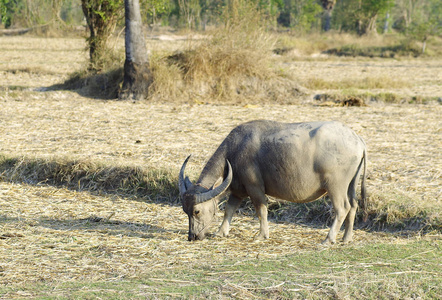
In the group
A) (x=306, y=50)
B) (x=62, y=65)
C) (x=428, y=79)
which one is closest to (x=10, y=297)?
(x=428, y=79)

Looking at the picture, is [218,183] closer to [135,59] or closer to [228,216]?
[228,216]

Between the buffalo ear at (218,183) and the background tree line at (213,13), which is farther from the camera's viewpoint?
the background tree line at (213,13)

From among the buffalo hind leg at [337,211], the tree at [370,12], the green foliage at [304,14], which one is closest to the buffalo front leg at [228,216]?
the buffalo hind leg at [337,211]

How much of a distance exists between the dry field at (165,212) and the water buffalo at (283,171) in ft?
1.19

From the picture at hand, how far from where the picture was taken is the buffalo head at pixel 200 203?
592 centimetres

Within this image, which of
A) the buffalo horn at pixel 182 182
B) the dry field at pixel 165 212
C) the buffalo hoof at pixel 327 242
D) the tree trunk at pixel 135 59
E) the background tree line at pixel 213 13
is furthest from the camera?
the background tree line at pixel 213 13

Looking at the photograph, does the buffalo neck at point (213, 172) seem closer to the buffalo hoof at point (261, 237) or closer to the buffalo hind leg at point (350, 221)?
the buffalo hoof at point (261, 237)

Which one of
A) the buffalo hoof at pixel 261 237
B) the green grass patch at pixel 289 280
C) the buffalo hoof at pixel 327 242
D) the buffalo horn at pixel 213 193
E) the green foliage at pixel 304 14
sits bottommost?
the green foliage at pixel 304 14

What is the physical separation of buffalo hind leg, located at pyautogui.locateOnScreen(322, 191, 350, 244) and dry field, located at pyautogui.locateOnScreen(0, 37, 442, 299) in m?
0.22

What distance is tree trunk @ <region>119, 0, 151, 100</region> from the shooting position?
14500mm

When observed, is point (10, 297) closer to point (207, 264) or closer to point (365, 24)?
point (207, 264)

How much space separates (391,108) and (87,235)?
9.60 meters

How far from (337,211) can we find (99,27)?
12251mm

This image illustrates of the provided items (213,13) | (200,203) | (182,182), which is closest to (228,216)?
(200,203)
